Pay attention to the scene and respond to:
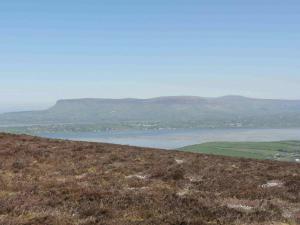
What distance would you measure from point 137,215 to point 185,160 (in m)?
19.1

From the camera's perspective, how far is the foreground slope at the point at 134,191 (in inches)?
504

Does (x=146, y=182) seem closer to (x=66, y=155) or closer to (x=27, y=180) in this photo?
(x=27, y=180)

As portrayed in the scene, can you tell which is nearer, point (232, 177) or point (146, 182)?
point (146, 182)

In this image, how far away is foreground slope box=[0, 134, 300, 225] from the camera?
504 inches

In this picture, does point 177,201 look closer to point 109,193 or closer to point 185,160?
point 109,193

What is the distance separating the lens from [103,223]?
11.6 m

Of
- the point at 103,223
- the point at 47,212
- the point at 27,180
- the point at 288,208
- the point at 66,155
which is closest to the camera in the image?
the point at 103,223

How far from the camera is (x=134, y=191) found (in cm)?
1794

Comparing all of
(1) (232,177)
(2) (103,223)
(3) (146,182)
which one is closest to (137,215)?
(2) (103,223)

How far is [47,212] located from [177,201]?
493 cm

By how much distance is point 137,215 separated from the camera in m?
13.1

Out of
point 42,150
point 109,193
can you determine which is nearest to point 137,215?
point 109,193

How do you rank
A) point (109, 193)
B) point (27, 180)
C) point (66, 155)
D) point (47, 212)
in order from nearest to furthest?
point (47, 212) < point (109, 193) < point (27, 180) < point (66, 155)

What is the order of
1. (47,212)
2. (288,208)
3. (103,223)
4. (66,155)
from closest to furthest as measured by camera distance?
(103,223) → (47,212) → (288,208) → (66,155)
